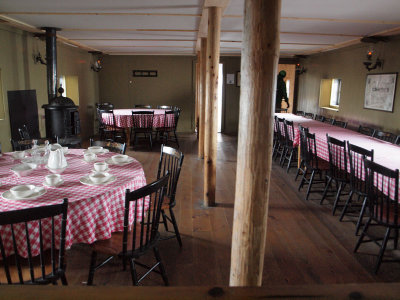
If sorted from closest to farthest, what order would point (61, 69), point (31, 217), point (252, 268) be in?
point (31, 217), point (252, 268), point (61, 69)

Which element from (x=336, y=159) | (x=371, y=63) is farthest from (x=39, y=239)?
(x=371, y=63)

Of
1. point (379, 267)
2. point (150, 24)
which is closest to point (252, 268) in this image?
point (379, 267)

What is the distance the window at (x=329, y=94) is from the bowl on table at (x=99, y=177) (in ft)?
22.1

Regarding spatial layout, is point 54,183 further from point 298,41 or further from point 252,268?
point 298,41

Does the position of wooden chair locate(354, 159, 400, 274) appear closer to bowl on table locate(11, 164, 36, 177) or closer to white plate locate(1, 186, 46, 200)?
white plate locate(1, 186, 46, 200)

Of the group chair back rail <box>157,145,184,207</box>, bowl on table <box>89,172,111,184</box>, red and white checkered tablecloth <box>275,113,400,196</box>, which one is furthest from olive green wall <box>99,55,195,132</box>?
bowl on table <box>89,172,111,184</box>

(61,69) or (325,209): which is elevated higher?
(61,69)

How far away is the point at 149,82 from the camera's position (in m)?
9.70

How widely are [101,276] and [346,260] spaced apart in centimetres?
199

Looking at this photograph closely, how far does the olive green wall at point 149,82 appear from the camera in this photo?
9.56m

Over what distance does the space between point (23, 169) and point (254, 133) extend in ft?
6.53

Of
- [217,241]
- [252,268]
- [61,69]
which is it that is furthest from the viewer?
[61,69]

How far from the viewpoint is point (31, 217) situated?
1613 mm

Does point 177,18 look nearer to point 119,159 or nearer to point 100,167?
point 119,159
